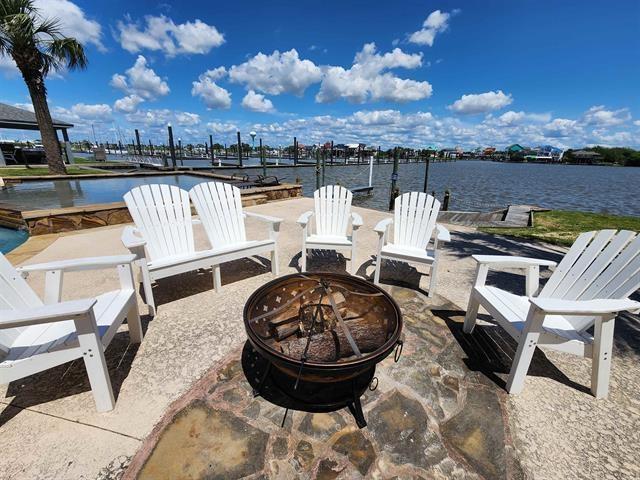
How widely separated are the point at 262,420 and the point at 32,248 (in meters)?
4.53

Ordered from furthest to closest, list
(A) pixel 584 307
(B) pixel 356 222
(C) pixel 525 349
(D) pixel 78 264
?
(B) pixel 356 222
(D) pixel 78 264
(C) pixel 525 349
(A) pixel 584 307

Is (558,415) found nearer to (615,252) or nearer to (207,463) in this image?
(615,252)

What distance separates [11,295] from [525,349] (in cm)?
306

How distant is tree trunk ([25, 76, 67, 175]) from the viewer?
352 inches

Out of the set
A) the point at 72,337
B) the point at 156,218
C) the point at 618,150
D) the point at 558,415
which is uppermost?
the point at 618,150

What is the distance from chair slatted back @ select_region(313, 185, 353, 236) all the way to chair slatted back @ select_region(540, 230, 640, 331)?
7.39 feet

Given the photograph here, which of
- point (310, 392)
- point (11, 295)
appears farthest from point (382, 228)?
point (11, 295)

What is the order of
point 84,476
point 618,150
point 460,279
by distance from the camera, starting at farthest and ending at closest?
1. point 618,150
2. point 460,279
3. point 84,476

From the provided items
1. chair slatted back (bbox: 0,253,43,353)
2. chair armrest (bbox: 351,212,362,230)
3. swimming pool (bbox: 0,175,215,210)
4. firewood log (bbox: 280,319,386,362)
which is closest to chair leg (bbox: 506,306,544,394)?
firewood log (bbox: 280,319,386,362)

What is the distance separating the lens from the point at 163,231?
9.16 feet

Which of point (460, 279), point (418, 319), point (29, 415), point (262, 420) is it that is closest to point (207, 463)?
point (262, 420)

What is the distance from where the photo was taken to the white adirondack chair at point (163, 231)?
8.15 feet

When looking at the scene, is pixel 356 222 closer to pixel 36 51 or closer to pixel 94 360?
pixel 94 360

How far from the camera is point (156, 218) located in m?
2.75
